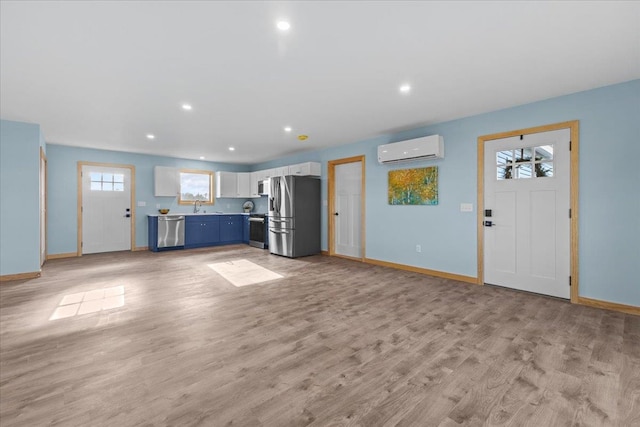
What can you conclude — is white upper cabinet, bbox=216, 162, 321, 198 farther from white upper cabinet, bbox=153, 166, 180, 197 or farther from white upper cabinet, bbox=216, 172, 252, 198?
white upper cabinet, bbox=153, 166, 180, 197

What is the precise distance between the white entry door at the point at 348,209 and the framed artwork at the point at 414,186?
0.92 metres

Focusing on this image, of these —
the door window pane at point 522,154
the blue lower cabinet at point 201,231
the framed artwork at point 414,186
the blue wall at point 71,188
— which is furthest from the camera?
the blue lower cabinet at point 201,231

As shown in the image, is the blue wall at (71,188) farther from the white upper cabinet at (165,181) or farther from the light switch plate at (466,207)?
the light switch plate at (466,207)

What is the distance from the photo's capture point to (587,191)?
3318mm

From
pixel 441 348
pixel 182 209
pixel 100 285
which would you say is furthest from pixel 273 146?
pixel 441 348

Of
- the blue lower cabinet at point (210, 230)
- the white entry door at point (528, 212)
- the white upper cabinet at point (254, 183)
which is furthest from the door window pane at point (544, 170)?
the blue lower cabinet at point (210, 230)

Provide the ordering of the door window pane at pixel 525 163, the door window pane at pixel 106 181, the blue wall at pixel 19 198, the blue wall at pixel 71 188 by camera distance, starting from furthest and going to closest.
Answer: the door window pane at pixel 106 181, the blue wall at pixel 71 188, the blue wall at pixel 19 198, the door window pane at pixel 525 163

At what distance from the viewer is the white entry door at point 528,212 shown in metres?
3.51

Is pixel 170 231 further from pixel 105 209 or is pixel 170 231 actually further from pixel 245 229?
pixel 245 229

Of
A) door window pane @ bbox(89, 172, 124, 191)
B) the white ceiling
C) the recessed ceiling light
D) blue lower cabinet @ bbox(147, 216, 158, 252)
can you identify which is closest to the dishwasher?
blue lower cabinet @ bbox(147, 216, 158, 252)

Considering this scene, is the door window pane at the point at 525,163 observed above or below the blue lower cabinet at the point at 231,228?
above

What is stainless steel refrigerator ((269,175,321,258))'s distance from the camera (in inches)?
247

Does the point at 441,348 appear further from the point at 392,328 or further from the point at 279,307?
the point at 279,307

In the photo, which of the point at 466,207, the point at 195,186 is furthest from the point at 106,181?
the point at 466,207
